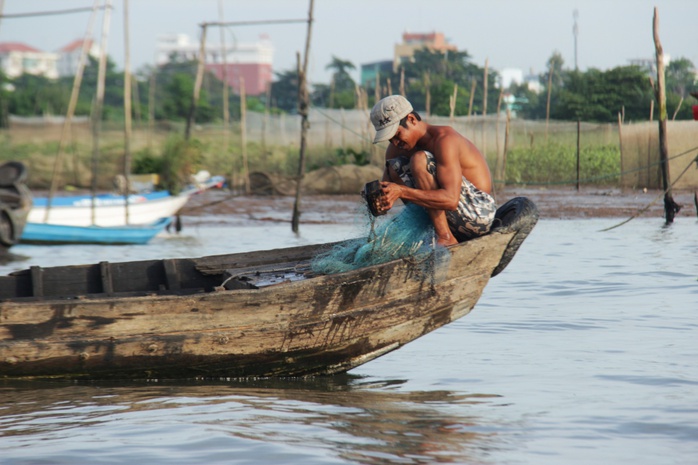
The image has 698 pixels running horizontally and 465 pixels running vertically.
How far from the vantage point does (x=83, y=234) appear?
1238cm

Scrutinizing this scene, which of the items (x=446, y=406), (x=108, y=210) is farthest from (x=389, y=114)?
(x=108, y=210)

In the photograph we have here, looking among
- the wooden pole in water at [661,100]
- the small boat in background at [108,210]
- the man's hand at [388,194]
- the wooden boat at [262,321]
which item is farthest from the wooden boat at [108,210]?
the man's hand at [388,194]

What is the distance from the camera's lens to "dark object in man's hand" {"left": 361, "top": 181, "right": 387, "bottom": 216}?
15.5 feet

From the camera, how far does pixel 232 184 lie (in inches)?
807

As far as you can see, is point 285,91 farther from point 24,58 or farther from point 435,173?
point 24,58

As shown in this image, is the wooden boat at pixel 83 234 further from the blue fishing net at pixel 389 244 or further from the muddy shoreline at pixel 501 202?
the blue fishing net at pixel 389 244

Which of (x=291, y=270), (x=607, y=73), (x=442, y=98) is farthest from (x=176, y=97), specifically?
(x=291, y=270)

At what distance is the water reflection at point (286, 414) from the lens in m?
4.01

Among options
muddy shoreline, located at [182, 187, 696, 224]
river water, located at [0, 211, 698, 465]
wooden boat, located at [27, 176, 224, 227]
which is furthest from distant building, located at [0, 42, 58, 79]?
river water, located at [0, 211, 698, 465]

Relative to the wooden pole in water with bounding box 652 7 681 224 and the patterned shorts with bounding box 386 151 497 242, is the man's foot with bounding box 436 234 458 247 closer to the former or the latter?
the patterned shorts with bounding box 386 151 497 242

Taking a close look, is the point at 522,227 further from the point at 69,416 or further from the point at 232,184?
the point at 232,184

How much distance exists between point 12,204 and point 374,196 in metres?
8.11

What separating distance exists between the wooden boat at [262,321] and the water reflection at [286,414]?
0.13 m

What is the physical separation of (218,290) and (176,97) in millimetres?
33753
